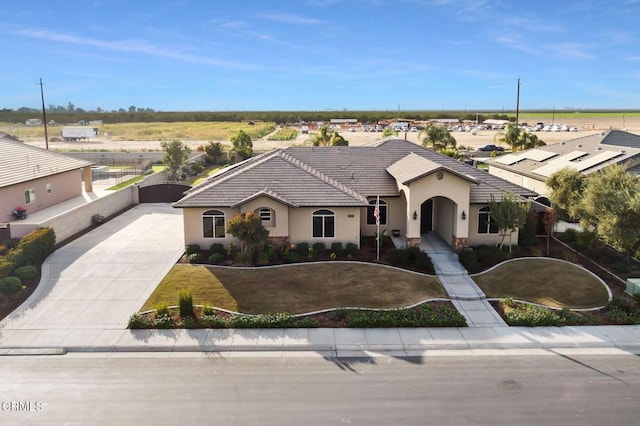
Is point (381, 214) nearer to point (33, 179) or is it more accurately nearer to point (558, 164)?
point (558, 164)

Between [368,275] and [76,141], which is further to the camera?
[76,141]

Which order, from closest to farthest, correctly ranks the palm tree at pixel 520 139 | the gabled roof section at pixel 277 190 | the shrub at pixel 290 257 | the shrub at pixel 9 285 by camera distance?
1. the shrub at pixel 9 285
2. the shrub at pixel 290 257
3. the gabled roof section at pixel 277 190
4. the palm tree at pixel 520 139

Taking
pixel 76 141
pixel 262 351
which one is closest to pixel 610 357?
pixel 262 351

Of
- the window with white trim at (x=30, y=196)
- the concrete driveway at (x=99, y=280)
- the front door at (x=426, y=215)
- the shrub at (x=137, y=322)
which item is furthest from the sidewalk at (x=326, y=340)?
the window with white trim at (x=30, y=196)

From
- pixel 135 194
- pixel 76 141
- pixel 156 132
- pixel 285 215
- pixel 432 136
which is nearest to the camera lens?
pixel 285 215

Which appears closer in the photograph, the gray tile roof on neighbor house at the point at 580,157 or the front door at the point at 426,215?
the front door at the point at 426,215

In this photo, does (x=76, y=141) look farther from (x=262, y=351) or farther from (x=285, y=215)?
(x=262, y=351)

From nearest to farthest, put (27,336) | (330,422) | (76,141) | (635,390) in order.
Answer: (330,422)
(635,390)
(27,336)
(76,141)

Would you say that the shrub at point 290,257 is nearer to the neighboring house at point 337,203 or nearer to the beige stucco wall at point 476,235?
the neighboring house at point 337,203
